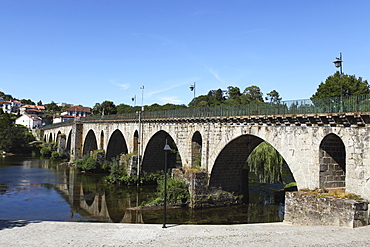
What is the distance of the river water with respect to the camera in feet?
78.0

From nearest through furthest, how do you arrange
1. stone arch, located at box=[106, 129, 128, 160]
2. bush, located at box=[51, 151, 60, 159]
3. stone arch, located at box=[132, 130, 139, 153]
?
stone arch, located at box=[132, 130, 139, 153] → stone arch, located at box=[106, 129, 128, 160] → bush, located at box=[51, 151, 60, 159]

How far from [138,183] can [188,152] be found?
11451 millimetres

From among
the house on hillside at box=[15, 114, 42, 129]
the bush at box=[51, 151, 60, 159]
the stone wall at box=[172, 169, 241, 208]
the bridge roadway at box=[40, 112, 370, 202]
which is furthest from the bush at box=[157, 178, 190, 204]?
the house on hillside at box=[15, 114, 42, 129]

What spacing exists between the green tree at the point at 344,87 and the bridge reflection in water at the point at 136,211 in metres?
25.3

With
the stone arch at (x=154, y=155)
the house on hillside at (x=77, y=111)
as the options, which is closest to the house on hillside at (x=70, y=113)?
the house on hillside at (x=77, y=111)

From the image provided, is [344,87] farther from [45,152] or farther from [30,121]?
[30,121]

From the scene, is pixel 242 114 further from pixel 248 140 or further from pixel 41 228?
pixel 41 228

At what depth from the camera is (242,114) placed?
74.9ft

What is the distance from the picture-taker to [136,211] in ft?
86.2

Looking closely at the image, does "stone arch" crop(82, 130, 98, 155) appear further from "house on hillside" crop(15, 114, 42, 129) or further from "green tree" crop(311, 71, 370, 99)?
"house on hillside" crop(15, 114, 42, 129)

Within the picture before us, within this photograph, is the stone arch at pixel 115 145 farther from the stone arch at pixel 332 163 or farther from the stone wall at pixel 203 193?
the stone arch at pixel 332 163

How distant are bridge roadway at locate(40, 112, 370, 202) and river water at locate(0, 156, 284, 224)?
320 centimetres

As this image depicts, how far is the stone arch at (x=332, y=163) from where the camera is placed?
55.9 feet

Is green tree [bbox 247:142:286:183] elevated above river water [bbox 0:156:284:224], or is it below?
above
